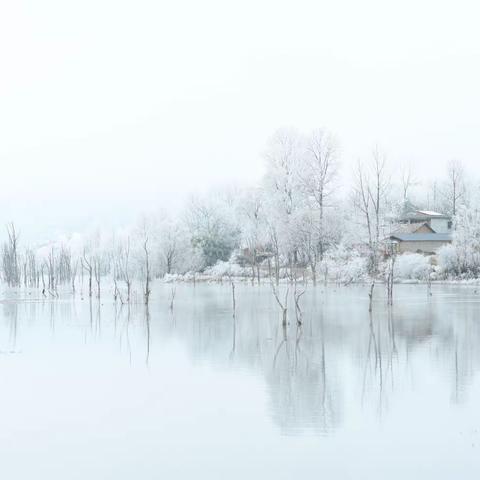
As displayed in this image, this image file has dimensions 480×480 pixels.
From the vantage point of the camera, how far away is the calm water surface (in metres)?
9.29

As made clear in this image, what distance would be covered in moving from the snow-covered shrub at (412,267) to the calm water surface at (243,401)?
1131 inches

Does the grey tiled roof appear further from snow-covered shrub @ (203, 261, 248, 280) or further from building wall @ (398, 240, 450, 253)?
snow-covered shrub @ (203, 261, 248, 280)

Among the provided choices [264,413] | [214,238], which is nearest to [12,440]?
[264,413]

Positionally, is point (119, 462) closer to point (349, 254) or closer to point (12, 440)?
point (12, 440)

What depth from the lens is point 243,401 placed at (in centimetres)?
1273

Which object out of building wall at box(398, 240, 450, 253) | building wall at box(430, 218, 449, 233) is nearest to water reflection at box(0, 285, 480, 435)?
building wall at box(398, 240, 450, 253)

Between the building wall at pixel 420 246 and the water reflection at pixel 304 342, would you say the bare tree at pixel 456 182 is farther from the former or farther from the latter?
the water reflection at pixel 304 342

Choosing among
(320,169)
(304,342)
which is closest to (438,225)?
(320,169)

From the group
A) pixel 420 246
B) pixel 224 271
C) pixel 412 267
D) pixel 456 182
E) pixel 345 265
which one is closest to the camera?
pixel 412 267

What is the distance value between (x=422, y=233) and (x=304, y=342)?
4813 centimetres

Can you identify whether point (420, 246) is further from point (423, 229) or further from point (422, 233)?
point (423, 229)

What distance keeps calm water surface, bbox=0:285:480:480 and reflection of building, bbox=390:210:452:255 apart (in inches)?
1484

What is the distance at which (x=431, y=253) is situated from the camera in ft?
202

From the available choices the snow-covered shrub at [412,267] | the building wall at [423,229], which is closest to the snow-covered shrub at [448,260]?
the snow-covered shrub at [412,267]
